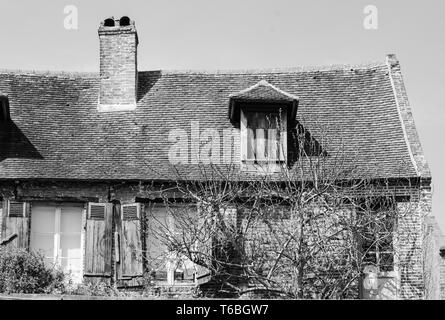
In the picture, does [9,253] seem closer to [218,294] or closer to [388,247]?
[218,294]

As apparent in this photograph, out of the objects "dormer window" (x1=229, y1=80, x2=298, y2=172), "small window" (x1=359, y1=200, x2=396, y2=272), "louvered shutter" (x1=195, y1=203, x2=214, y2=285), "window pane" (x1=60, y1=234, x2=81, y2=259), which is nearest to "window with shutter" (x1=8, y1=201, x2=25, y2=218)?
"window pane" (x1=60, y1=234, x2=81, y2=259)

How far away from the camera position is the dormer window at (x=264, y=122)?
22.0 meters

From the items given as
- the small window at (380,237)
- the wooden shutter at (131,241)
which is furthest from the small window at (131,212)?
the small window at (380,237)

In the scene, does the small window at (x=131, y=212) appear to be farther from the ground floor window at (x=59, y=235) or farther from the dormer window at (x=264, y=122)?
the dormer window at (x=264, y=122)

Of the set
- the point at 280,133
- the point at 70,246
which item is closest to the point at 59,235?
the point at 70,246

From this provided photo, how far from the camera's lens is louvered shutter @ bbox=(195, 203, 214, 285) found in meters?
19.5

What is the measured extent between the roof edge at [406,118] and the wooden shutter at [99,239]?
671cm

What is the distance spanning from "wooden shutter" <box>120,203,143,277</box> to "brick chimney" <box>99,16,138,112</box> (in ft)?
11.1

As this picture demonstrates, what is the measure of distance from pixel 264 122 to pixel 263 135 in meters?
0.31

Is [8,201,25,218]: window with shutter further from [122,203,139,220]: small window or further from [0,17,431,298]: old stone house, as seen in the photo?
[122,203,139,220]: small window

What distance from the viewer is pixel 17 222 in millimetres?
21031

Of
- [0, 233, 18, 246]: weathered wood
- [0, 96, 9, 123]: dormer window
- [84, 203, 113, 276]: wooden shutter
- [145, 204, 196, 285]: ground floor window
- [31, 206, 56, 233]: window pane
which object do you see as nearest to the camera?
[145, 204, 196, 285]: ground floor window

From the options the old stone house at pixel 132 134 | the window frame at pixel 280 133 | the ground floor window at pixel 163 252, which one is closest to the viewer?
the ground floor window at pixel 163 252
